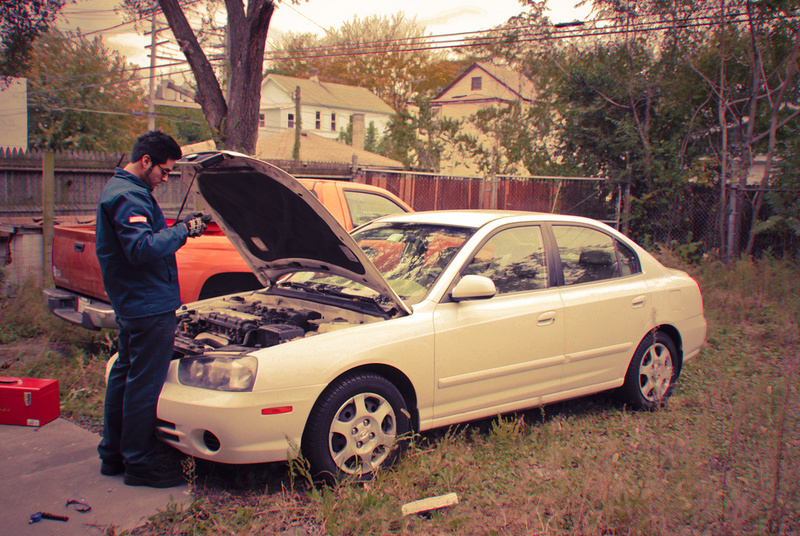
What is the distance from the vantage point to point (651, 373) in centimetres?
498

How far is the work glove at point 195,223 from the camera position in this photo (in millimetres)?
3455

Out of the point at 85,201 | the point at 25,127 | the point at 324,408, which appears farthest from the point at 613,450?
the point at 25,127

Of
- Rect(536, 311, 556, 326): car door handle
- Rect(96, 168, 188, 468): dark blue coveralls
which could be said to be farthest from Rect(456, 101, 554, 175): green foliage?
Rect(96, 168, 188, 468): dark blue coveralls

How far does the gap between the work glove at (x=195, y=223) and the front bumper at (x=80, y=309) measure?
6.05ft

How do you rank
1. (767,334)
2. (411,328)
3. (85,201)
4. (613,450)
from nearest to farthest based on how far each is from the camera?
(411,328) < (613,450) < (767,334) < (85,201)

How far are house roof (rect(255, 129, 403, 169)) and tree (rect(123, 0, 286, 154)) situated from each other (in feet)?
80.8

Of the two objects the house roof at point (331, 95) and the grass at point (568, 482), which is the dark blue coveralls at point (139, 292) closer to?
the grass at point (568, 482)

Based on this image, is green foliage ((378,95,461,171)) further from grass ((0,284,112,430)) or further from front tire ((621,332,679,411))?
front tire ((621,332,679,411))

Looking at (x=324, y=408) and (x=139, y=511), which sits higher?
(x=324, y=408)

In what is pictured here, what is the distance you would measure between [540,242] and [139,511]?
3.06m

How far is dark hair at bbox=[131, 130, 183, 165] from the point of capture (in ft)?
11.3

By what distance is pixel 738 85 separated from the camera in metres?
12.5

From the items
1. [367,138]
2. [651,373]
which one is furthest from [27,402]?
[367,138]

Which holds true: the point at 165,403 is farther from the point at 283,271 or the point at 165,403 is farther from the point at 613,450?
the point at 613,450
